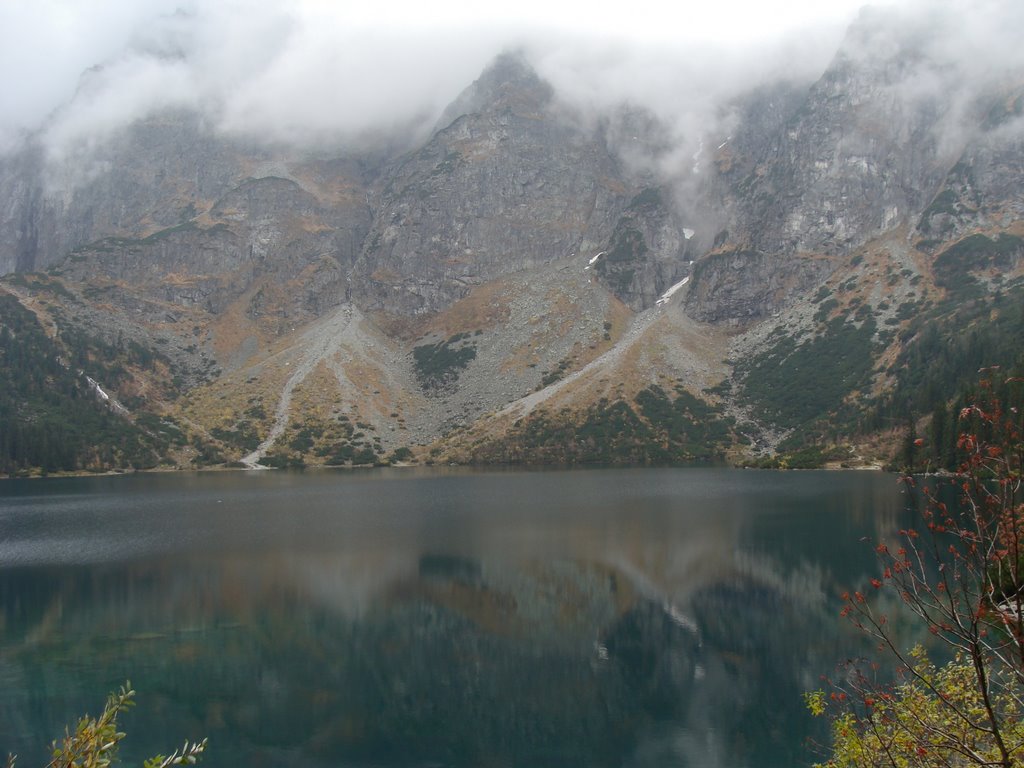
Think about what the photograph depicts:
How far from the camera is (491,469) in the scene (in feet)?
446

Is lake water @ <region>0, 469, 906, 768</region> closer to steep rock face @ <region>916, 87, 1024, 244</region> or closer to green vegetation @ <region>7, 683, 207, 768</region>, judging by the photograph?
green vegetation @ <region>7, 683, 207, 768</region>

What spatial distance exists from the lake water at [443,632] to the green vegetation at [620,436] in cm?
7835

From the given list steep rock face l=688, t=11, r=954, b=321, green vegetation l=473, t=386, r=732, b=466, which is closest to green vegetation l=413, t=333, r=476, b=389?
green vegetation l=473, t=386, r=732, b=466

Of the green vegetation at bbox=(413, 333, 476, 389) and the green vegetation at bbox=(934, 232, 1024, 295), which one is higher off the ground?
the green vegetation at bbox=(934, 232, 1024, 295)

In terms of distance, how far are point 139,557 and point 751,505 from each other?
166 ft

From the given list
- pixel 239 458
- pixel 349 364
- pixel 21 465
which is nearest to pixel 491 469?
pixel 239 458

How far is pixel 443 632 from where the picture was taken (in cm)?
3356

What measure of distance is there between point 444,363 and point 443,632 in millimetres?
160632

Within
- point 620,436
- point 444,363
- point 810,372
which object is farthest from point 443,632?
point 444,363

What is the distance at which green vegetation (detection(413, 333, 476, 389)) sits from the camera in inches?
7402

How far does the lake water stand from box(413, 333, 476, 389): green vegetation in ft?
394

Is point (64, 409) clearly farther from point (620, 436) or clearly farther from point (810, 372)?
point (810, 372)

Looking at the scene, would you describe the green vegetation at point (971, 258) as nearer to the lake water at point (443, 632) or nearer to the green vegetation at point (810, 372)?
the green vegetation at point (810, 372)

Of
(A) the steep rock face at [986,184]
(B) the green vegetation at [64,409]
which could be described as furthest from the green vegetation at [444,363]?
(A) the steep rock face at [986,184]
